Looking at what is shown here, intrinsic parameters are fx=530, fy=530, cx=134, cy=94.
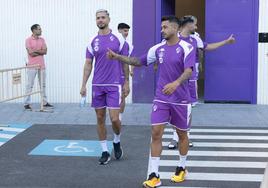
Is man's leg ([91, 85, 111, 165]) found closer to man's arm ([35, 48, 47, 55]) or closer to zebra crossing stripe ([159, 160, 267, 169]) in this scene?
zebra crossing stripe ([159, 160, 267, 169])

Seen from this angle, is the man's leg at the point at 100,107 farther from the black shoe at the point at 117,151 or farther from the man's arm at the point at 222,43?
the man's arm at the point at 222,43

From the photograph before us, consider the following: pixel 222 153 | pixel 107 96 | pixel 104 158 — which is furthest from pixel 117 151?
pixel 222 153

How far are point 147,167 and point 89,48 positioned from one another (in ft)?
6.18

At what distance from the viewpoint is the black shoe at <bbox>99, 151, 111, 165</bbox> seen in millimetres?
7641

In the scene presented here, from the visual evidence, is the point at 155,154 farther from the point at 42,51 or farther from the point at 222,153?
the point at 42,51

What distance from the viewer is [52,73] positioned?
14156mm

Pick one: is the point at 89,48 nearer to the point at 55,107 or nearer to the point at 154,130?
the point at 154,130

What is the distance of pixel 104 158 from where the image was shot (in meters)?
7.68

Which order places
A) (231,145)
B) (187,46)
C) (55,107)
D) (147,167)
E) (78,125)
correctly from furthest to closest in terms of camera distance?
(55,107), (78,125), (231,145), (147,167), (187,46)

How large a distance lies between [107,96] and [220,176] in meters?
1.94

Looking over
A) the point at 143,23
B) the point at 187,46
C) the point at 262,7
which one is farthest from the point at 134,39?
the point at 187,46

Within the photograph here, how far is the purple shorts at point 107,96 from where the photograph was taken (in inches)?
297

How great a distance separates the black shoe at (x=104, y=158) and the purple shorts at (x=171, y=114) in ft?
4.51

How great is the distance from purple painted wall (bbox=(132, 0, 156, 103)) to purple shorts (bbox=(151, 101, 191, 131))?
7077 millimetres
